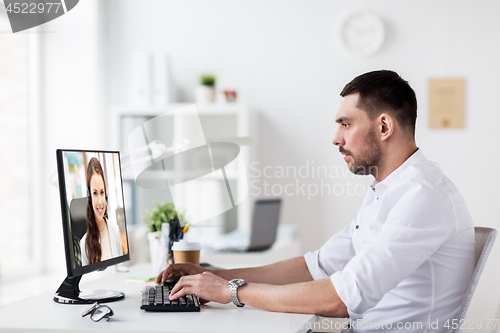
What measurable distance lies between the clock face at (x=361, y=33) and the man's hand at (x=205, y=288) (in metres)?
2.55

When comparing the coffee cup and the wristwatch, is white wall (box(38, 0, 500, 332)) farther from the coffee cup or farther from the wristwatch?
the wristwatch

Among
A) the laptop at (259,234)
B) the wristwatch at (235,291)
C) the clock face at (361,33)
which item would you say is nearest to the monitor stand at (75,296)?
the wristwatch at (235,291)

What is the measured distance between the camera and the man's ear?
1.36 meters

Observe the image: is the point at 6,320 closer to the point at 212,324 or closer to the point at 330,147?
the point at 212,324

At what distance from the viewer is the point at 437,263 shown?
1211mm

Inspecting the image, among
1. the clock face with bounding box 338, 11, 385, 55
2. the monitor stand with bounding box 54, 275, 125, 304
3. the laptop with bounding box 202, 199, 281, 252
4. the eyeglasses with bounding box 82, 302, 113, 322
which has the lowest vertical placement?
the laptop with bounding box 202, 199, 281, 252

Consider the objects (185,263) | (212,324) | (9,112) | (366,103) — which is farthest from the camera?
(9,112)

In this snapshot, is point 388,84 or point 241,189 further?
point 241,189

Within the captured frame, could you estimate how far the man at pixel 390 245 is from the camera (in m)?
1.13

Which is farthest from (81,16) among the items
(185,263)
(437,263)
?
(437,263)

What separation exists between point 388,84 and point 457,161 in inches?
86.8

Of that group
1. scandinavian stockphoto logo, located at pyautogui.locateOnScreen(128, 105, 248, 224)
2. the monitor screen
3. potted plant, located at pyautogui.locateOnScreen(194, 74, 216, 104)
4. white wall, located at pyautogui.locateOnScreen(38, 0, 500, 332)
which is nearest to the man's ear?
the monitor screen

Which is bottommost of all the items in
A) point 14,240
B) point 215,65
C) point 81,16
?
point 14,240

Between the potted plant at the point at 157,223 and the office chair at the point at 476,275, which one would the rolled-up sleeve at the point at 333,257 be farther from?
the potted plant at the point at 157,223
